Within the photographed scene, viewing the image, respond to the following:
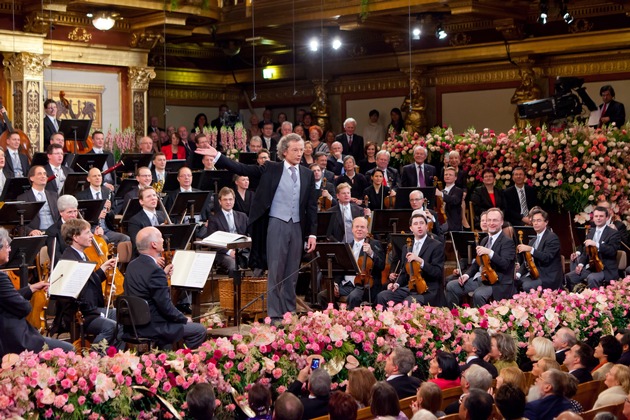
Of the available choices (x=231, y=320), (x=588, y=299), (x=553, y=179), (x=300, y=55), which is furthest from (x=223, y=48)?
(x=588, y=299)

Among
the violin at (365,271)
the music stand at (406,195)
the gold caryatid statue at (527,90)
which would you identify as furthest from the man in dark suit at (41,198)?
the gold caryatid statue at (527,90)

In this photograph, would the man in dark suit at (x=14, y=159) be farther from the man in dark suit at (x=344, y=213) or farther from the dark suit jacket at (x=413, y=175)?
the dark suit jacket at (x=413, y=175)

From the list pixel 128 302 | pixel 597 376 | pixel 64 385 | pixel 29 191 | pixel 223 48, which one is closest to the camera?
pixel 64 385

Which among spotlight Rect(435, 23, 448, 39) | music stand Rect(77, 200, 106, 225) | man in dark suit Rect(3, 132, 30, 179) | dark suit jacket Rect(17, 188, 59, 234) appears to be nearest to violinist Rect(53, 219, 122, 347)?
music stand Rect(77, 200, 106, 225)

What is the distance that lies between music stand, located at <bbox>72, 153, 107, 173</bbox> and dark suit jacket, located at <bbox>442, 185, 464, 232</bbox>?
3.81 m

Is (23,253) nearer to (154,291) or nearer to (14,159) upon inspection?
(154,291)

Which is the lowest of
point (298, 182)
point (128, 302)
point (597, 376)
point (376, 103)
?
point (597, 376)

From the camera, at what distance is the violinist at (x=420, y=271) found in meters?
9.23

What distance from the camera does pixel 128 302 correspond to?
6820 millimetres

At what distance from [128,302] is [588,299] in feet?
11.7

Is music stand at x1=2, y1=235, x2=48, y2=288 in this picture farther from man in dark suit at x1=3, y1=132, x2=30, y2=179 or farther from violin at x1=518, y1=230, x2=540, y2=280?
violin at x1=518, y1=230, x2=540, y2=280

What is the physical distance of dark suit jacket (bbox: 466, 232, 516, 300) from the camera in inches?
371

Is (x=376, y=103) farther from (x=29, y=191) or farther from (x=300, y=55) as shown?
(x=29, y=191)

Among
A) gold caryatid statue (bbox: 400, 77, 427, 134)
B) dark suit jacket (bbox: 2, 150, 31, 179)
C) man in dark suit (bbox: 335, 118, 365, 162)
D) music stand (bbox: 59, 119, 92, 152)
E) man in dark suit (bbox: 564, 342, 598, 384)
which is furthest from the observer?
gold caryatid statue (bbox: 400, 77, 427, 134)
